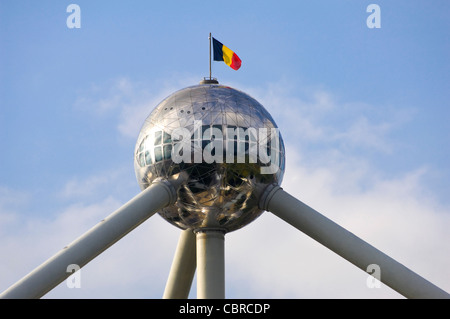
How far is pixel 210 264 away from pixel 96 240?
422cm

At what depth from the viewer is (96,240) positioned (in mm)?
21875

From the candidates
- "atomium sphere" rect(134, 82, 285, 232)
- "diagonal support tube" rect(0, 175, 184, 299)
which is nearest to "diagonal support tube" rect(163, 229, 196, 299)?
"atomium sphere" rect(134, 82, 285, 232)

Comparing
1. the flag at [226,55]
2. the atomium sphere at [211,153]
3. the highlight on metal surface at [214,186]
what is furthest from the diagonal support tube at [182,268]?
the flag at [226,55]

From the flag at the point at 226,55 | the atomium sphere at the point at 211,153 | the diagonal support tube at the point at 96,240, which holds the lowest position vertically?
the diagonal support tube at the point at 96,240

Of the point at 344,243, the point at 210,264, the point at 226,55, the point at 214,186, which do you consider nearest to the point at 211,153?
the point at 214,186

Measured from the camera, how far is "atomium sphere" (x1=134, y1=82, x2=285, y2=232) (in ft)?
75.7

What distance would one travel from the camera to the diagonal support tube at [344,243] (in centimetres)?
2184

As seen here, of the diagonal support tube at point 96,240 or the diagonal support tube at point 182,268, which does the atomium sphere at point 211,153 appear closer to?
the diagonal support tube at point 96,240

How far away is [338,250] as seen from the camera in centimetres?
2298

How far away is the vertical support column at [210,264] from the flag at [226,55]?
591 cm

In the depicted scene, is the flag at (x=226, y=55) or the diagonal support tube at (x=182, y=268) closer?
the flag at (x=226, y=55)

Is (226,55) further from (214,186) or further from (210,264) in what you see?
(210,264)

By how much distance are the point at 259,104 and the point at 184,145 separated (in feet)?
11.0
